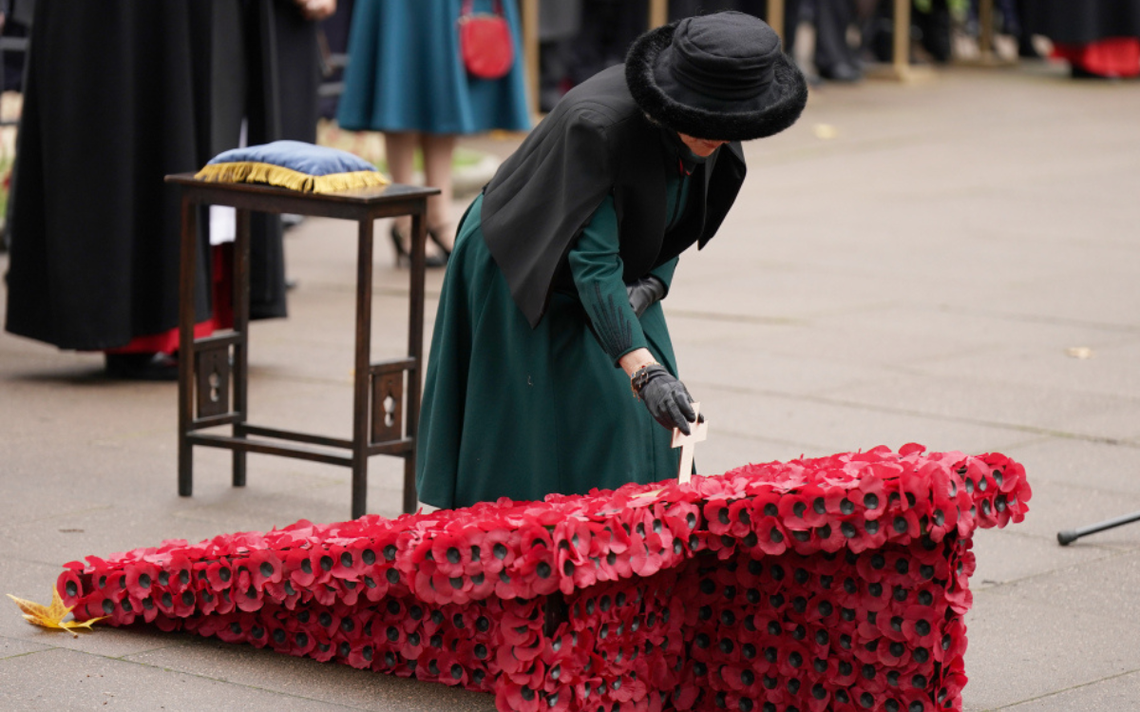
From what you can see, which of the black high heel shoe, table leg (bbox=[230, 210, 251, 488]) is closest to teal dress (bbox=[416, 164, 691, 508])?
table leg (bbox=[230, 210, 251, 488])

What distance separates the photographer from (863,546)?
3104 millimetres

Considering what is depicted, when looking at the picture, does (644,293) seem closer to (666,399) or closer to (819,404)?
(666,399)

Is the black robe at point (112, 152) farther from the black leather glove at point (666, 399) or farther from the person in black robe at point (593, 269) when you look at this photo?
the black leather glove at point (666, 399)

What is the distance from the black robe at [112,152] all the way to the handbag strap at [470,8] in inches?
100

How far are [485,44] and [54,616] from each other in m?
5.43

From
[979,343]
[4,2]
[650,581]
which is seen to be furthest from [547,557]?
Result: [4,2]

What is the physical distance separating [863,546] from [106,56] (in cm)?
411

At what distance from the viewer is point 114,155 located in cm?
626

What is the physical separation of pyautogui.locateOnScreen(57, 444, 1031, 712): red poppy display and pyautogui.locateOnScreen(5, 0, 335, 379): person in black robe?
2969mm

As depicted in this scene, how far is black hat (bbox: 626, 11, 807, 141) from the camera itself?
11.0ft

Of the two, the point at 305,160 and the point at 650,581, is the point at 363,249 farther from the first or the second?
the point at 650,581

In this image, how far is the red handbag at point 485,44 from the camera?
344 inches

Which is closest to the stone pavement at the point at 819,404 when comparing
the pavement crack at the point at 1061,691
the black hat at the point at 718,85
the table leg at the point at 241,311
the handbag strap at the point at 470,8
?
the pavement crack at the point at 1061,691

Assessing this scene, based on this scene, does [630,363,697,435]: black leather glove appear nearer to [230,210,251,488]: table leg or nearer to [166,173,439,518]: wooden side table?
[166,173,439,518]: wooden side table
